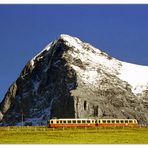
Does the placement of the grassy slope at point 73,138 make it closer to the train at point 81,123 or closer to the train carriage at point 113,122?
the train at point 81,123

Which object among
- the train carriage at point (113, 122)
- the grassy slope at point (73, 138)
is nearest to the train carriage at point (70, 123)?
the train carriage at point (113, 122)

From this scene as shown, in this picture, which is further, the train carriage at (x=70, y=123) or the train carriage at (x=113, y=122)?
the train carriage at (x=113, y=122)

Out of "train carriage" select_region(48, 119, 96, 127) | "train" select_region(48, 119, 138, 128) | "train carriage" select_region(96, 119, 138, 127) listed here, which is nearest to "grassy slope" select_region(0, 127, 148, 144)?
"train carriage" select_region(48, 119, 96, 127)

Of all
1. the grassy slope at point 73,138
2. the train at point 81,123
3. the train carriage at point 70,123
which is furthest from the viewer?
the train at point 81,123

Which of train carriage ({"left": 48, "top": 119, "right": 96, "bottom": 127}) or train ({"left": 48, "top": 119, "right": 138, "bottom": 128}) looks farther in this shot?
train ({"left": 48, "top": 119, "right": 138, "bottom": 128})

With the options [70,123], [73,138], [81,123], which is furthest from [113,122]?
[73,138]

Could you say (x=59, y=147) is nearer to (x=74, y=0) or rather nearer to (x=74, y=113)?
(x=74, y=0)

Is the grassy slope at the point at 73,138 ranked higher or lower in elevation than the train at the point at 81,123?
lower

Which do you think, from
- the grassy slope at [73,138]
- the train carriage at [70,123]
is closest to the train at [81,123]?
the train carriage at [70,123]

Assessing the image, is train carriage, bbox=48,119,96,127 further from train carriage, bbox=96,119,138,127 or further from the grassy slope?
the grassy slope

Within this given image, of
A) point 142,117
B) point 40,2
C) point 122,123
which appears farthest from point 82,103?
point 40,2

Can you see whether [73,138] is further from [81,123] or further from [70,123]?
[70,123]

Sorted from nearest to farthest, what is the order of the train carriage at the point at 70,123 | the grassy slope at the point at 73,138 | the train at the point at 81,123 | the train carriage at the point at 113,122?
the grassy slope at the point at 73,138 → the train carriage at the point at 70,123 → the train at the point at 81,123 → the train carriage at the point at 113,122

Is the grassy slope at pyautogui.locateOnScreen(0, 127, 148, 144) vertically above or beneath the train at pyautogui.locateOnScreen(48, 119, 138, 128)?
beneath
